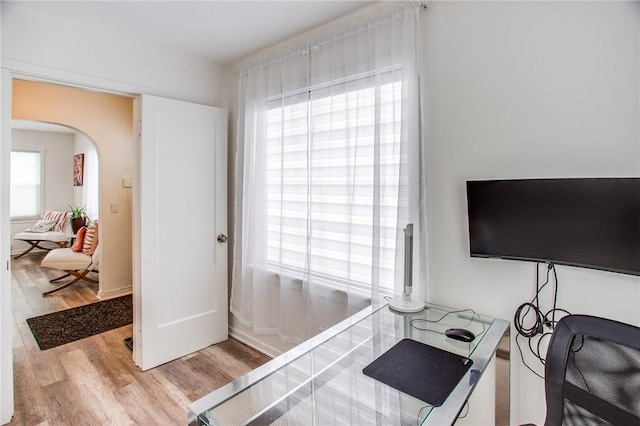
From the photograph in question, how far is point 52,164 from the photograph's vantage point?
6.70m

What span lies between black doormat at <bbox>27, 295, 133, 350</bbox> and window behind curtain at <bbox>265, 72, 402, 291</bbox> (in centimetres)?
217

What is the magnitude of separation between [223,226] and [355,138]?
1.66 m

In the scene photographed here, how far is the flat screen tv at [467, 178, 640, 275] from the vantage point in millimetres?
1162

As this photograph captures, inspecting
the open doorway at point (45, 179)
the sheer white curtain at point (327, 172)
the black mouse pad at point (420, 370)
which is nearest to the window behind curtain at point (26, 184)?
the open doorway at point (45, 179)

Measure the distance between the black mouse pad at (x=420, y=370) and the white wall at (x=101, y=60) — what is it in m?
2.65

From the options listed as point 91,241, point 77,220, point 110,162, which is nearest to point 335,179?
point 110,162

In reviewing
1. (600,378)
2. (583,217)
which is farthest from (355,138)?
(600,378)

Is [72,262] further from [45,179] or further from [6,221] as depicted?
[45,179]

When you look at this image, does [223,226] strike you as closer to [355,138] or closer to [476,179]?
[355,138]

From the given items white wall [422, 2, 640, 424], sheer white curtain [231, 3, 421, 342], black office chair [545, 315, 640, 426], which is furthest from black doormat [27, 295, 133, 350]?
black office chair [545, 315, 640, 426]

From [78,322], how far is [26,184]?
4944 millimetres

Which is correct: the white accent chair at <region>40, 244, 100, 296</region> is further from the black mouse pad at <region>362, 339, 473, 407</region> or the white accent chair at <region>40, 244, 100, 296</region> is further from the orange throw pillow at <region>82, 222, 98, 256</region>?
the black mouse pad at <region>362, 339, 473, 407</region>

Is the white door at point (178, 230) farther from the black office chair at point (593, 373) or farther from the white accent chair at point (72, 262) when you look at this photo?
the black office chair at point (593, 373)

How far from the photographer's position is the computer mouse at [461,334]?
55.7 inches
